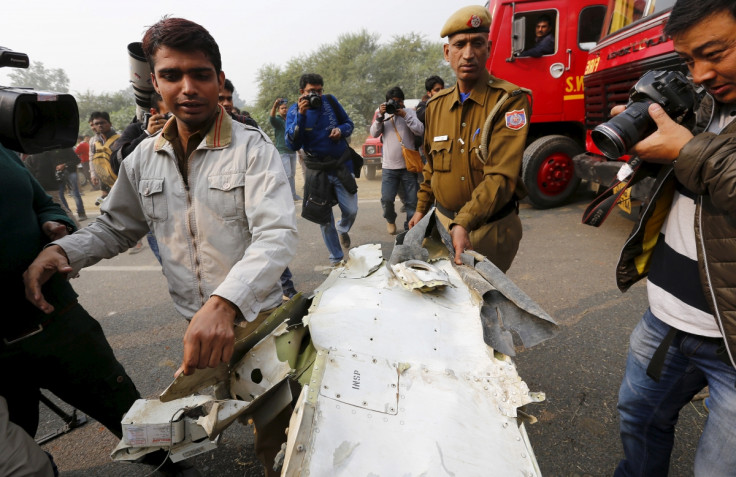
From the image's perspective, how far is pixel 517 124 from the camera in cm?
193

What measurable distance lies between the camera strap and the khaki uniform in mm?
473

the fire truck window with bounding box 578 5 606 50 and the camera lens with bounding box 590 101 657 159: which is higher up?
the fire truck window with bounding box 578 5 606 50

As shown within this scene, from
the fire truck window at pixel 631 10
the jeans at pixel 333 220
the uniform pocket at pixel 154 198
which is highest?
the fire truck window at pixel 631 10

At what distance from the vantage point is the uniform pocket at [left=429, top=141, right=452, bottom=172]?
2207 mm

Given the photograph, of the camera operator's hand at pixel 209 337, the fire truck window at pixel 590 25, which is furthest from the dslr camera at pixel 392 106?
the camera operator's hand at pixel 209 337

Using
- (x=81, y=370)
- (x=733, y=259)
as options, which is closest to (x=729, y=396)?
(x=733, y=259)

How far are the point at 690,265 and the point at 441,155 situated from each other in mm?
1305

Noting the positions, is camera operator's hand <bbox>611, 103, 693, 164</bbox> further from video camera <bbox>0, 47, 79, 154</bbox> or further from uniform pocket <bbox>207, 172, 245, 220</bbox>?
video camera <bbox>0, 47, 79, 154</bbox>

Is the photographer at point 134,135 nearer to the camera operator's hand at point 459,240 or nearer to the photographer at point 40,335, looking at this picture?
the photographer at point 40,335

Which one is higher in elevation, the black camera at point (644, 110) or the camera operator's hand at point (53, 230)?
the black camera at point (644, 110)

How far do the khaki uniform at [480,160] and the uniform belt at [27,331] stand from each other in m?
1.76

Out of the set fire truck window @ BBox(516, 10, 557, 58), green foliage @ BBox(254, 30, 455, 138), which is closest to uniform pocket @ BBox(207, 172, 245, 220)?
fire truck window @ BBox(516, 10, 557, 58)

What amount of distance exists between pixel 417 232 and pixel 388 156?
10.4 feet

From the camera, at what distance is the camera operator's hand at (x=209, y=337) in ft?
3.25
